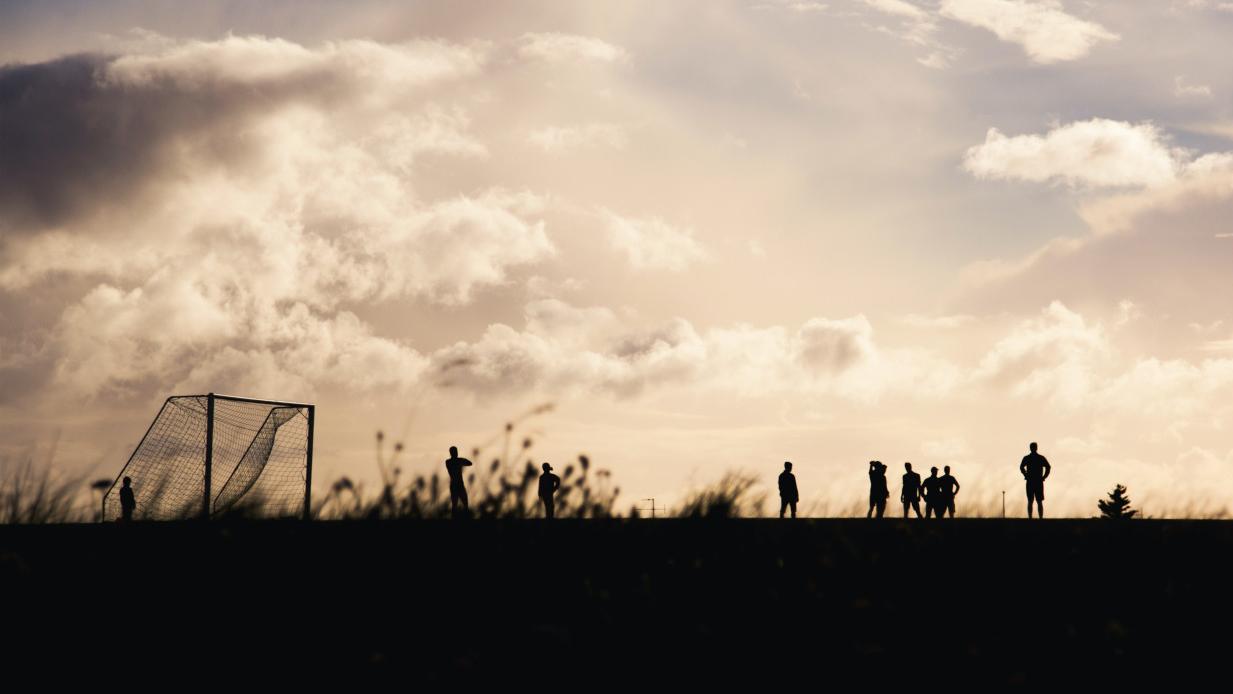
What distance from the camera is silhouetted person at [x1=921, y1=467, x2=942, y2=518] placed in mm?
26734

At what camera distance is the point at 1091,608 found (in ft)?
29.0

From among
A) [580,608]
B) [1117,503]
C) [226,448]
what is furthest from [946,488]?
[1117,503]

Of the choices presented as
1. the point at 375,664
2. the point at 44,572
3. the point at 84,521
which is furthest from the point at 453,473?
the point at 375,664

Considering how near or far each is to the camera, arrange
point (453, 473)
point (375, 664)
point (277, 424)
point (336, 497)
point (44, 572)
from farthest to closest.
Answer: point (277, 424)
point (453, 473)
point (336, 497)
point (44, 572)
point (375, 664)

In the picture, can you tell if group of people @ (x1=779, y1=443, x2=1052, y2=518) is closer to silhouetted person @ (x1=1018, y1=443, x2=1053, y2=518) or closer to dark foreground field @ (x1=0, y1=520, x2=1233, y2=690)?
silhouetted person @ (x1=1018, y1=443, x2=1053, y2=518)

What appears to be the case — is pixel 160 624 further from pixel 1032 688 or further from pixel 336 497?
pixel 1032 688

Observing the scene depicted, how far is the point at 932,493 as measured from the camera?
27.0 m

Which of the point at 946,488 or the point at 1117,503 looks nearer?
the point at 946,488

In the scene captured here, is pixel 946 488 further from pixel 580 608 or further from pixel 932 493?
pixel 580 608

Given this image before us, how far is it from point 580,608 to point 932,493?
2048 cm

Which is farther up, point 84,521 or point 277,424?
point 277,424

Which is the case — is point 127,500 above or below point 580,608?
above

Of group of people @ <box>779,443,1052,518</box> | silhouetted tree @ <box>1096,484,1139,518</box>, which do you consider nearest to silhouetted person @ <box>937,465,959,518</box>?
group of people @ <box>779,443,1052,518</box>

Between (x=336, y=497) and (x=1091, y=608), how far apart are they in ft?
19.2
